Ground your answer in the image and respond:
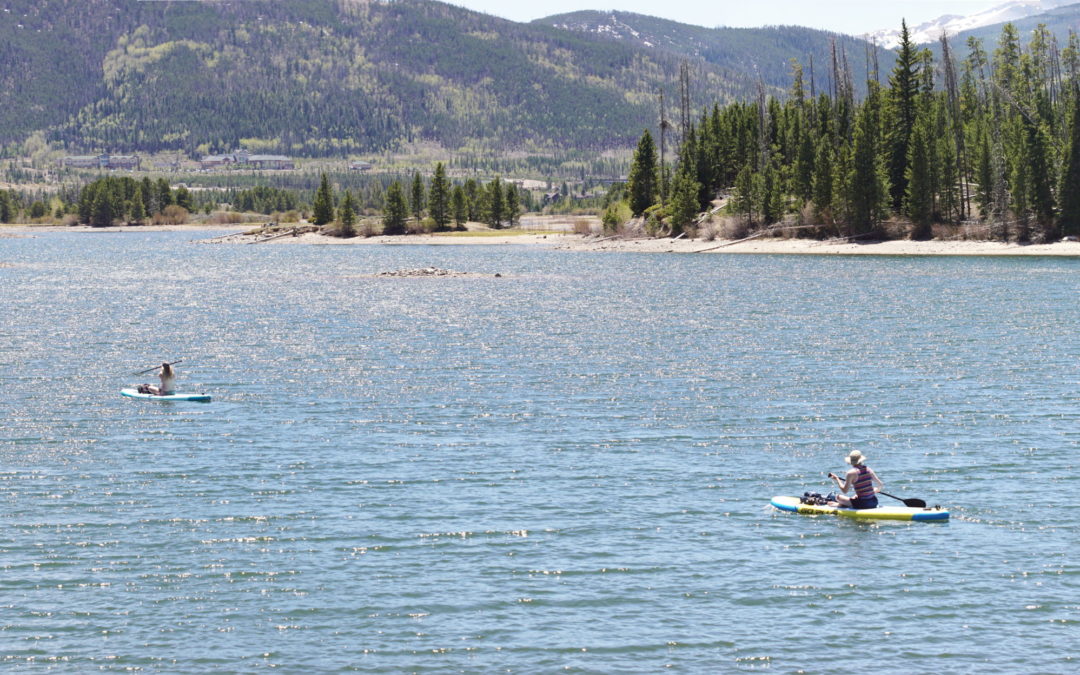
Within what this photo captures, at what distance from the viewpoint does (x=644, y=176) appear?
647 feet

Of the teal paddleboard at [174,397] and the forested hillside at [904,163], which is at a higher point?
the forested hillside at [904,163]

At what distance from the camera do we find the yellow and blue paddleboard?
34.0m

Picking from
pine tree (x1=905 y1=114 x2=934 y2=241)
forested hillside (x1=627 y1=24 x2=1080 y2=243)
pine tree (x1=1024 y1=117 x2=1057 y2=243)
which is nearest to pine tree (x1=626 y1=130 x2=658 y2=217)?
forested hillside (x1=627 y1=24 x2=1080 y2=243)

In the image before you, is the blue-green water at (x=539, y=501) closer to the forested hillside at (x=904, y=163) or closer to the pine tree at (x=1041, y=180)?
the pine tree at (x=1041, y=180)

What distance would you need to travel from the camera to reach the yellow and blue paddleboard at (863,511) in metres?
34.0

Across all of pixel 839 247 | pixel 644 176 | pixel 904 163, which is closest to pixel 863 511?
pixel 839 247

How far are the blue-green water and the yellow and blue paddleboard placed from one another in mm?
297

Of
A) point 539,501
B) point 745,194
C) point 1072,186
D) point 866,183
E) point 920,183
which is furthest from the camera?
point 745,194

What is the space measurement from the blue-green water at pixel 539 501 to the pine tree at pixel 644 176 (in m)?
119

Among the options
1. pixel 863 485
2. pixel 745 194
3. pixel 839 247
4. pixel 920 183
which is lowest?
pixel 863 485

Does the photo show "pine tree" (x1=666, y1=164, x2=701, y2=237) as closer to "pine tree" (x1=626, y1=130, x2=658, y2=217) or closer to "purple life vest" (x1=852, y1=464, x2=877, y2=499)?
"pine tree" (x1=626, y1=130, x2=658, y2=217)

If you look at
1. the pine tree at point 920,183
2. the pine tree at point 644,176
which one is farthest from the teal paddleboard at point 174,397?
the pine tree at point 644,176

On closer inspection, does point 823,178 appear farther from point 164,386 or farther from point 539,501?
point 539,501

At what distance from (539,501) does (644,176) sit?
164724 millimetres
